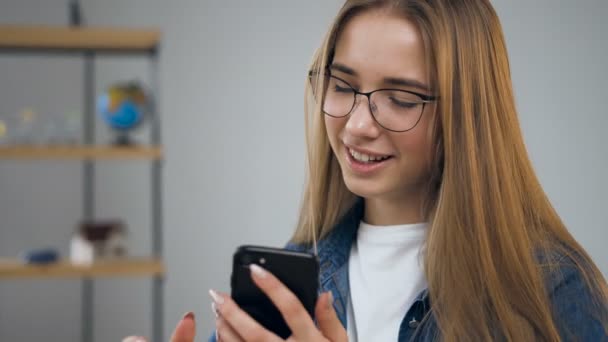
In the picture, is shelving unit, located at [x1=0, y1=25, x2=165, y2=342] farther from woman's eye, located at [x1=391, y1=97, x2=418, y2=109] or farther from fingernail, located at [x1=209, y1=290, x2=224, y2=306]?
fingernail, located at [x1=209, y1=290, x2=224, y2=306]

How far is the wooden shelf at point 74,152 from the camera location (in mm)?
2338

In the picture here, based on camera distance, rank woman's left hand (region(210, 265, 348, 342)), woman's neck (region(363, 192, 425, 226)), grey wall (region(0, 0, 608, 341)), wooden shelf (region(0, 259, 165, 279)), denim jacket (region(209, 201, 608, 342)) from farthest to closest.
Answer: grey wall (region(0, 0, 608, 341))
wooden shelf (region(0, 259, 165, 279))
woman's neck (region(363, 192, 425, 226))
denim jacket (region(209, 201, 608, 342))
woman's left hand (region(210, 265, 348, 342))

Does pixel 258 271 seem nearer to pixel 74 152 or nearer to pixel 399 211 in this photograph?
pixel 399 211

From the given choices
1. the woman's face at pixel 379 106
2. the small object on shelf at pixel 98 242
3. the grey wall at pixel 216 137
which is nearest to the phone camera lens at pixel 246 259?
the woman's face at pixel 379 106

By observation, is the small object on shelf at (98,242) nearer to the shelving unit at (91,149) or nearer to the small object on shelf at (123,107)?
the shelving unit at (91,149)

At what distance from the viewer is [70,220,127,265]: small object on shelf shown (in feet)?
7.82

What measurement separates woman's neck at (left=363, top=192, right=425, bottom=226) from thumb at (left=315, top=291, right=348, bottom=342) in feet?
0.83

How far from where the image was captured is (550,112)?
282cm

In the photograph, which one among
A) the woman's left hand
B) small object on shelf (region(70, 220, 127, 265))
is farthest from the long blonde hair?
small object on shelf (region(70, 220, 127, 265))

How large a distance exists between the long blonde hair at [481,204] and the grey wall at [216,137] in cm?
212

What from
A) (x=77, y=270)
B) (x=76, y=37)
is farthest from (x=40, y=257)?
(x=76, y=37)

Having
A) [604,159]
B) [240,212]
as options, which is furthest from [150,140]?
[604,159]

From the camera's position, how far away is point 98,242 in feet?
7.89

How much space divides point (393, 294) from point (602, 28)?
239cm
